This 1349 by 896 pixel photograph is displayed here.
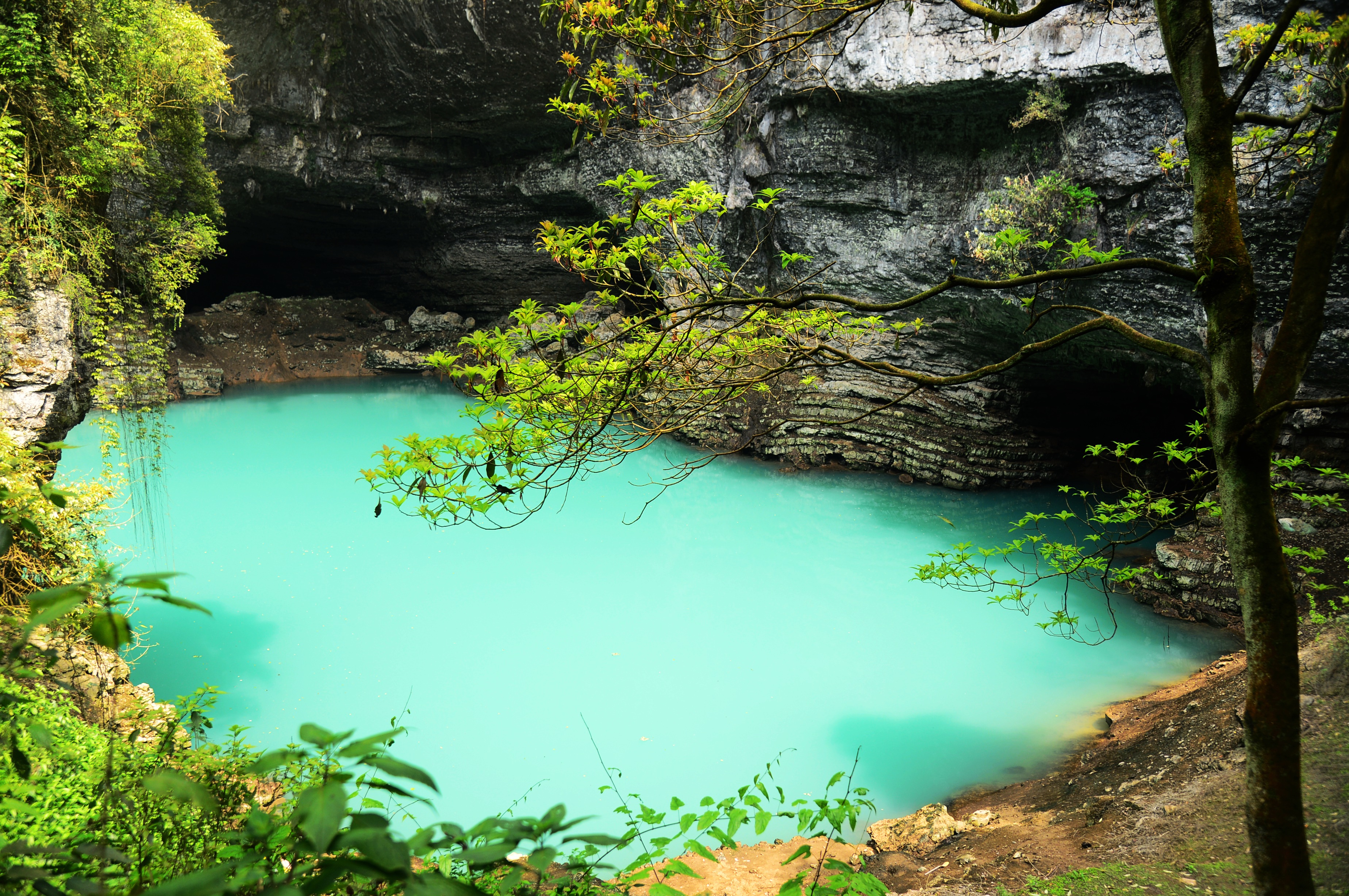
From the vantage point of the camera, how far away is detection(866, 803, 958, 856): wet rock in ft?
12.9

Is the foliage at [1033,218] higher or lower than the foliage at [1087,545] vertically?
higher

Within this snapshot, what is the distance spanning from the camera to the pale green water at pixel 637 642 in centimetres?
511

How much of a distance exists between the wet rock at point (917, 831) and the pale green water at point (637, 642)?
0.38 meters

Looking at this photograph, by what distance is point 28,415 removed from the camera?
468 cm

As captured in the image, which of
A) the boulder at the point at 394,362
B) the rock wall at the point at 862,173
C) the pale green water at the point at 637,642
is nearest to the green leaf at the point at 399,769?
the pale green water at the point at 637,642

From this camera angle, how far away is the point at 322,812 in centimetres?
81

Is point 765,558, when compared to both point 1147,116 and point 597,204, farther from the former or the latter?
point 597,204

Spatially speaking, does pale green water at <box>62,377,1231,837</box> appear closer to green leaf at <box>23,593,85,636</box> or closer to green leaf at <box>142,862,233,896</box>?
green leaf at <box>142,862,233,896</box>

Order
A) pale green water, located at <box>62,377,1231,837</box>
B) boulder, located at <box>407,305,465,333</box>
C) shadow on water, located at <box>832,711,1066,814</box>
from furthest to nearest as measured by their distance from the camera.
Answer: boulder, located at <box>407,305,465,333</box> → pale green water, located at <box>62,377,1231,837</box> → shadow on water, located at <box>832,711,1066,814</box>

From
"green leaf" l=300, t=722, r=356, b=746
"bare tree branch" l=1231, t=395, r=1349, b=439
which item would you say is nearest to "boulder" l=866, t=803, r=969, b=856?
"bare tree branch" l=1231, t=395, r=1349, b=439

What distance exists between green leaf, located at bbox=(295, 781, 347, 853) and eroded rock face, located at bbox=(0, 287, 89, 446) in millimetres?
5018

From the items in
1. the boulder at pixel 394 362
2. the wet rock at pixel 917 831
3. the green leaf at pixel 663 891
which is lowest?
the wet rock at pixel 917 831

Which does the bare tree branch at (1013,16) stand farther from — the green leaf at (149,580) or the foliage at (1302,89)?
the green leaf at (149,580)

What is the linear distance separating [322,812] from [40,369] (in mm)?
5592
